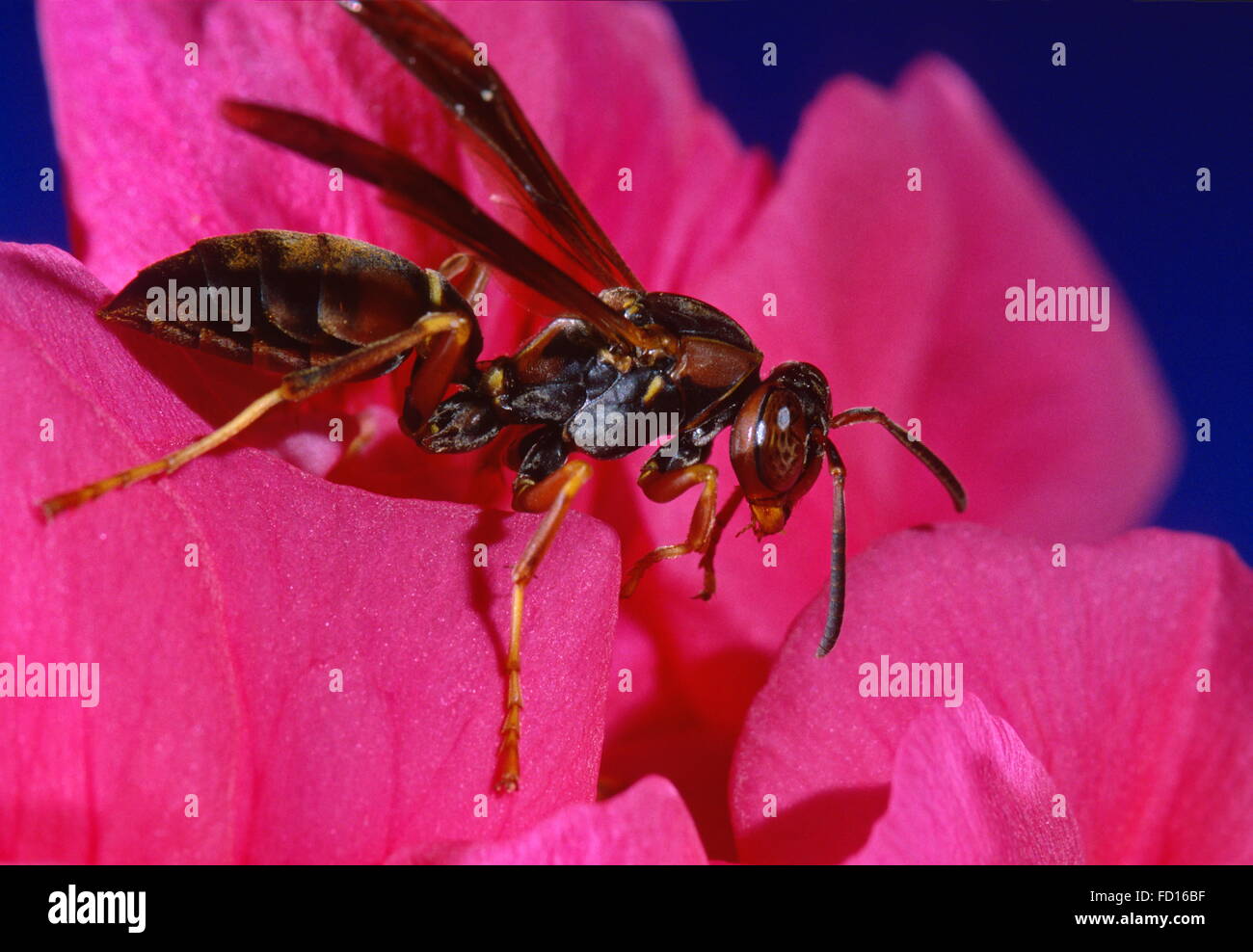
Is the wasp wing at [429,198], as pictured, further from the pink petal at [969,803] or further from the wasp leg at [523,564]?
the pink petal at [969,803]

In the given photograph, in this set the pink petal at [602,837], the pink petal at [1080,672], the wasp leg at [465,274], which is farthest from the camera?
the wasp leg at [465,274]

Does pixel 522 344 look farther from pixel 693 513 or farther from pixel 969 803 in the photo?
pixel 969 803

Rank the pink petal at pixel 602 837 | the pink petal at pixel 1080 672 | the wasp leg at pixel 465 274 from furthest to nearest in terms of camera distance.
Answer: the wasp leg at pixel 465 274 < the pink petal at pixel 1080 672 < the pink petal at pixel 602 837

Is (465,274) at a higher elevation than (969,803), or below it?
higher

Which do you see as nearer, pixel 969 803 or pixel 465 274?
pixel 969 803

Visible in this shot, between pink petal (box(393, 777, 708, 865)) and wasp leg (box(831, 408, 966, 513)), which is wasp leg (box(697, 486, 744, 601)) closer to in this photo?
wasp leg (box(831, 408, 966, 513))

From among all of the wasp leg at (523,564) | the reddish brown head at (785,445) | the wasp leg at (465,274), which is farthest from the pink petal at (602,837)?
the wasp leg at (465,274)

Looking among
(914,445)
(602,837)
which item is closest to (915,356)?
(914,445)
